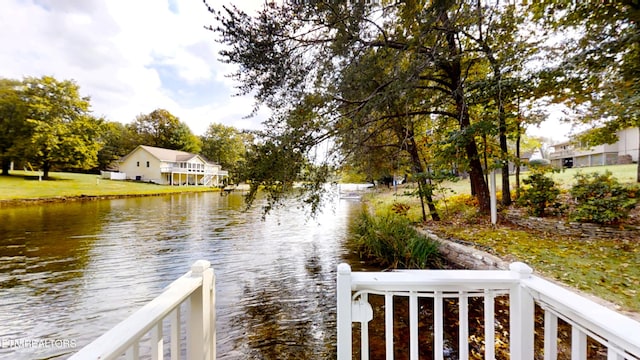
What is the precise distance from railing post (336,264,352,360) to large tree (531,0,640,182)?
4.70m

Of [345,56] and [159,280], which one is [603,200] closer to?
[345,56]

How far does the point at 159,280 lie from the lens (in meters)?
5.03

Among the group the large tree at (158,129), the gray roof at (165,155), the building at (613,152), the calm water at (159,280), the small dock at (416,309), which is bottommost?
the calm water at (159,280)

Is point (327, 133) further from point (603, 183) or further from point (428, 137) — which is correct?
point (603, 183)

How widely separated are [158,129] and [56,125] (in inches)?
650

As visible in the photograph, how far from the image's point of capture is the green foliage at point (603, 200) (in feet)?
16.0

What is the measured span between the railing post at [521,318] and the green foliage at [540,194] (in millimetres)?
6265

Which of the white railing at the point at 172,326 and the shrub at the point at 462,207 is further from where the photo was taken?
the shrub at the point at 462,207

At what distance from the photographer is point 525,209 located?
6.74 m

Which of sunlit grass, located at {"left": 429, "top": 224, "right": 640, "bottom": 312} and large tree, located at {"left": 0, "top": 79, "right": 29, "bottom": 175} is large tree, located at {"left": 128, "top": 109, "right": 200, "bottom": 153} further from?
sunlit grass, located at {"left": 429, "top": 224, "right": 640, "bottom": 312}

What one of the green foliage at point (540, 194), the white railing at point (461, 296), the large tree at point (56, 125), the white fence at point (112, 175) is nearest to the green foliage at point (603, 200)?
the green foliage at point (540, 194)

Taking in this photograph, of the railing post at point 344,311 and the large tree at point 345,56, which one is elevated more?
the large tree at point 345,56

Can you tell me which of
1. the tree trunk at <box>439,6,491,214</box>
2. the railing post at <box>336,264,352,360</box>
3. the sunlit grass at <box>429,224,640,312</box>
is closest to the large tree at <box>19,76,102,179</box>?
the tree trunk at <box>439,6,491,214</box>

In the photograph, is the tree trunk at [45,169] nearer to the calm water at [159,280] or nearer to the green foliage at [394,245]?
the calm water at [159,280]
